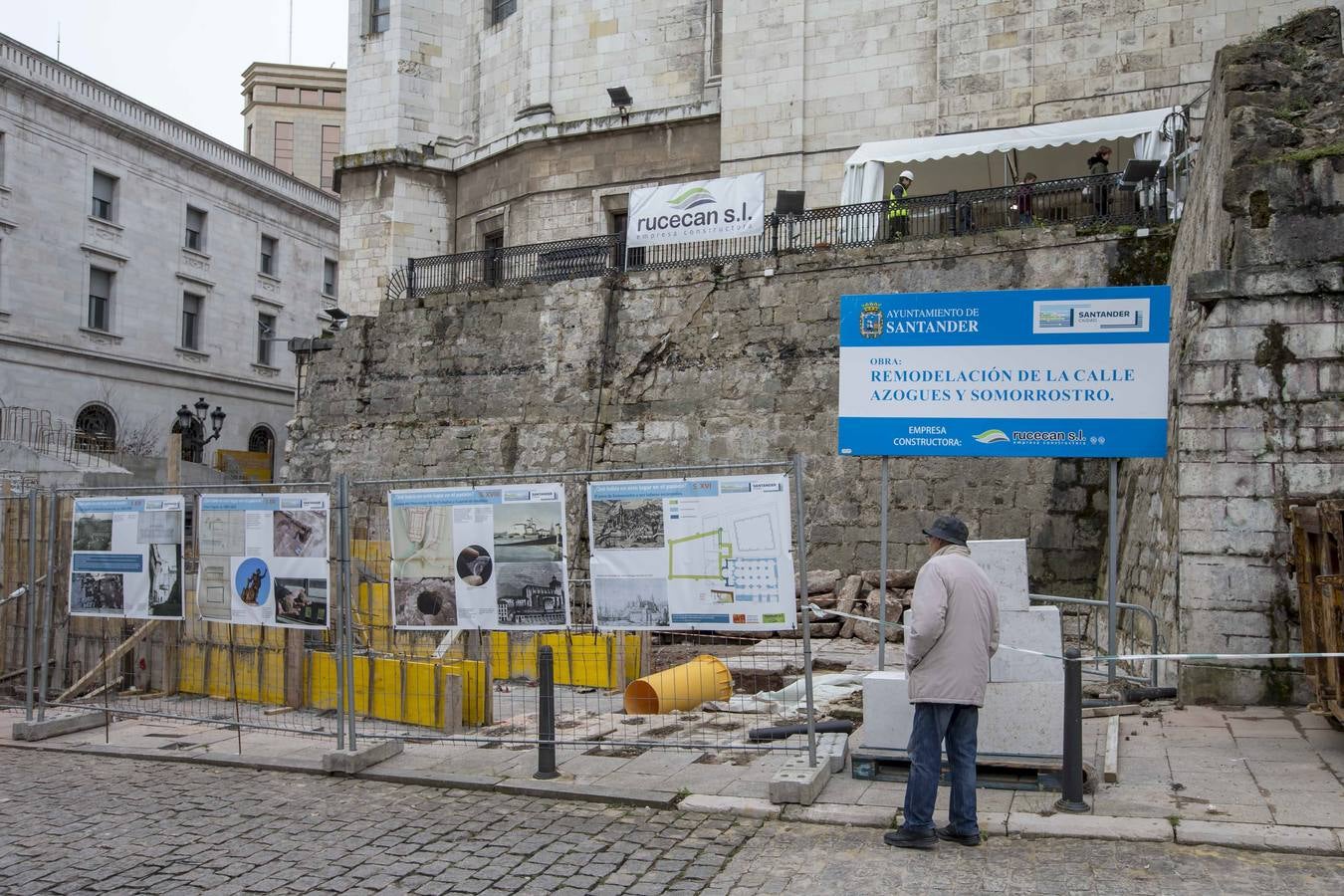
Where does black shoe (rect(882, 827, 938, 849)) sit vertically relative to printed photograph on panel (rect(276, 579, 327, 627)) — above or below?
below

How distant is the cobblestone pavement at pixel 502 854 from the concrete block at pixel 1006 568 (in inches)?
62.5

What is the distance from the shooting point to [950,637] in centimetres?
578

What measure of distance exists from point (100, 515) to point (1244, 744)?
9.14 metres

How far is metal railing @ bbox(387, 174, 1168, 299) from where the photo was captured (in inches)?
640

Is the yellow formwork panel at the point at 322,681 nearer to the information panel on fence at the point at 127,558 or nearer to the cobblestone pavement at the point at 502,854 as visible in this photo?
the information panel on fence at the point at 127,558

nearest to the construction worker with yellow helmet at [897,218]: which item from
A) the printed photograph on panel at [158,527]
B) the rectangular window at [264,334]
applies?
the printed photograph on panel at [158,527]

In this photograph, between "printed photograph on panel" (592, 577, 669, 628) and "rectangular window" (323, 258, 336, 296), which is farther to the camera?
"rectangular window" (323, 258, 336, 296)

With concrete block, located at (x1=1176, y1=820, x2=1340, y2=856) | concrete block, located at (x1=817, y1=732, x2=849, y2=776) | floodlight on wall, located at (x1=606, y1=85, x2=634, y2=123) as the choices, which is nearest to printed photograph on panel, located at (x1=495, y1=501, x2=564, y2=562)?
concrete block, located at (x1=817, y1=732, x2=849, y2=776)

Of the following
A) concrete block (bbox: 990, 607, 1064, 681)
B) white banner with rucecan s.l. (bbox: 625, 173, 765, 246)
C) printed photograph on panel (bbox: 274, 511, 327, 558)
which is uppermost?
white banner with rucecan s.l. (bbox: 625, 173, 765, 246)

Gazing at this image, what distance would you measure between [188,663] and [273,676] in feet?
3.94

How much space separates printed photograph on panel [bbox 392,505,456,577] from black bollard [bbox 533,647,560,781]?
1032mm

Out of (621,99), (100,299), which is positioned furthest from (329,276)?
(621,99)

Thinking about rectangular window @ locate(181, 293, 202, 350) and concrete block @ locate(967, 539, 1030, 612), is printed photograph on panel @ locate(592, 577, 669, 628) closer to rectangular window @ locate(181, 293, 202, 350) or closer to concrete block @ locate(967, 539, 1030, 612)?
concrete block @ locate(967, 539, 1030, 612)

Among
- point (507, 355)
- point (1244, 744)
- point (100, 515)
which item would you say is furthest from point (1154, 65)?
point (100, 515)
